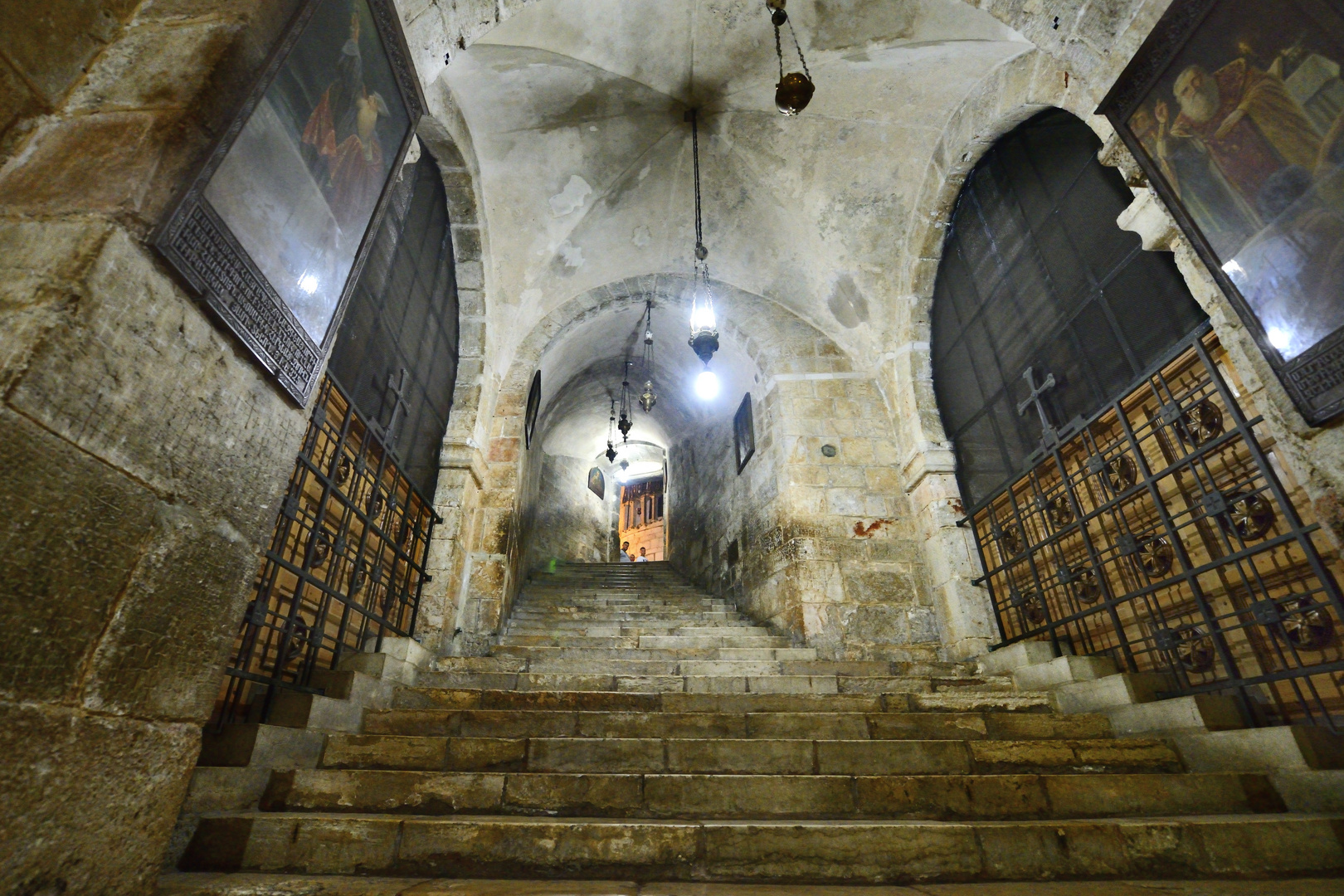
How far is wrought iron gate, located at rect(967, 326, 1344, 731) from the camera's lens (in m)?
2.88

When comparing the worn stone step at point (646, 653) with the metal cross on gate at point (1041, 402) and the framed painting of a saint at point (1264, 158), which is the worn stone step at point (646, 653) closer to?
the metal cross on gate at point (1041, 402)

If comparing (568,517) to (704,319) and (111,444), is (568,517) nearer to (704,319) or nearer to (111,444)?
(704,319)

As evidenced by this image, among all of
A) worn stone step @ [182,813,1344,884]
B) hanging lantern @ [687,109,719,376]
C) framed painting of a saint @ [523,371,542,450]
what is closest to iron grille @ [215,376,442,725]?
worn stone step @ [182,813,1344,884]

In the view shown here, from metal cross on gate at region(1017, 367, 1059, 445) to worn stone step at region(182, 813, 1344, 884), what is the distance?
2.87 metres

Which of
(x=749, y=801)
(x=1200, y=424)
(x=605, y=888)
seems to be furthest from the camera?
(x=1200, y=424)

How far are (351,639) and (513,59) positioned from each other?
493 cm

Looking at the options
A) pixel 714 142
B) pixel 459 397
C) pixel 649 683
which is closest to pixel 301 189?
pixel 649 683

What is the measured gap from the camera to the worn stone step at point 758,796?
8.07ft

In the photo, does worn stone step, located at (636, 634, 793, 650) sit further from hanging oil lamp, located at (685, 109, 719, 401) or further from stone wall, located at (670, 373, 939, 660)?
hanging oil lamp, located at (685, 109, 719, 401)

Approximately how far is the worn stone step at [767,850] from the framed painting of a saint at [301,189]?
1617 millimetres

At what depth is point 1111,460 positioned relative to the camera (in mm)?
3957

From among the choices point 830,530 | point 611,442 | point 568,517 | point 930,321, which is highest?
point 611,442

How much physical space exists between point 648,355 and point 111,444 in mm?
8175

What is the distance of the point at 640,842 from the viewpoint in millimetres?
2107
